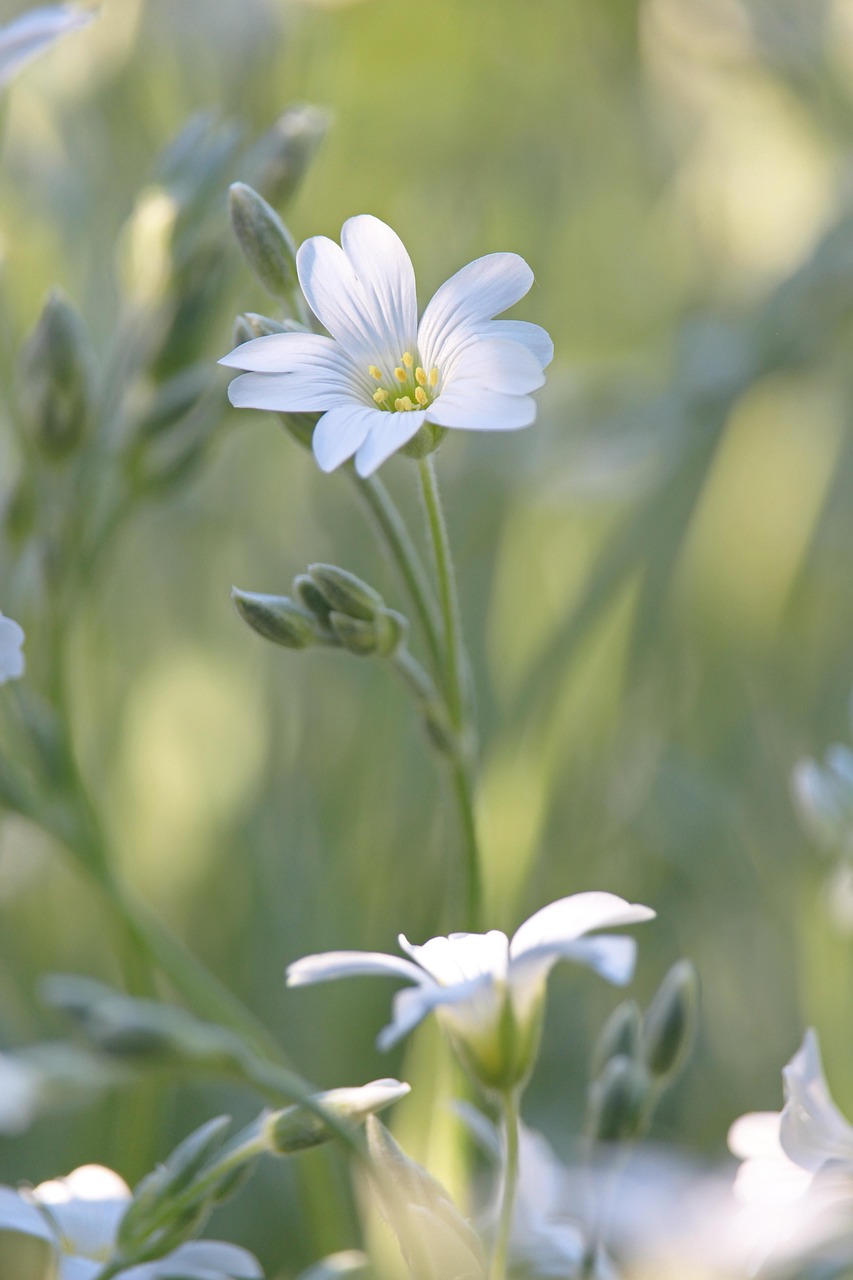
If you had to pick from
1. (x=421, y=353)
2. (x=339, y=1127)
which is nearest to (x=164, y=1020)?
(x=339, y=1127)

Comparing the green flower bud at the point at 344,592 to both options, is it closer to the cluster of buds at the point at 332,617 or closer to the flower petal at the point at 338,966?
the cluster of buds at the point at 332,617

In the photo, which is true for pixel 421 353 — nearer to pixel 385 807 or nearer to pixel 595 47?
pixel 385 807

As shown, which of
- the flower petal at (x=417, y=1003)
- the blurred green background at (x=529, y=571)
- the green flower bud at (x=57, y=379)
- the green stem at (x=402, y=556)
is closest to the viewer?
the flower petal at (x=417, y=1003)

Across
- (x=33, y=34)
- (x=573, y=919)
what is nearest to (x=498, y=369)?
(x=573, y=919)

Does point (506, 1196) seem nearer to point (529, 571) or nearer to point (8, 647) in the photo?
point (8, 647)

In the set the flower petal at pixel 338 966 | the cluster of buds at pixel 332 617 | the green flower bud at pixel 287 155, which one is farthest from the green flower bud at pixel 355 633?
the green flower bud at pixel 287 155

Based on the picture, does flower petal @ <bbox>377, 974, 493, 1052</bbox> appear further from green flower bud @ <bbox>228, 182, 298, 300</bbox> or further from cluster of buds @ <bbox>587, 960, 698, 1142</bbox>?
green flower bud @ <bbox>228, 182, 298, 300</bbox>
